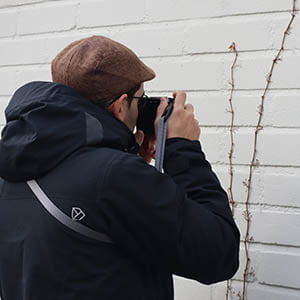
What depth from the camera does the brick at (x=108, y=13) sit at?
241cm

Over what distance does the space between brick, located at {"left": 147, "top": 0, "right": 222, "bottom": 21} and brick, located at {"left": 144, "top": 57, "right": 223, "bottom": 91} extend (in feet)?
0.59

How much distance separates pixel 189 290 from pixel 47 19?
4.71ft

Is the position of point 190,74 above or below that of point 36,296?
above

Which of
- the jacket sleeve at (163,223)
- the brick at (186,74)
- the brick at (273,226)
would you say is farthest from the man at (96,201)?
the brick at (186,74)

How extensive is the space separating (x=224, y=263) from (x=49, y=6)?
170 cm

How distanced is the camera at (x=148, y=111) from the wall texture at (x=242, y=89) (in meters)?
0.66

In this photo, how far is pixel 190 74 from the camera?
2.30 m

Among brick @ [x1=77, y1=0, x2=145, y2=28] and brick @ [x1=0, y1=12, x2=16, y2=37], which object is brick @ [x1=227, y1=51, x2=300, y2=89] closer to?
brick @ [x1=77, y1=0, x2=145, y2=28]

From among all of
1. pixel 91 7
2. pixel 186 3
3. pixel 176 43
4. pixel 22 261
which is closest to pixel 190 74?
pixel 176 43

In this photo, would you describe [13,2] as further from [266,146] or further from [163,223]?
[163,223]

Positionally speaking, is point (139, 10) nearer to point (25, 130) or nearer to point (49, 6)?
point (49, 6)

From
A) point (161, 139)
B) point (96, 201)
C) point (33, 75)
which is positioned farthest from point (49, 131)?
point (33, 75)

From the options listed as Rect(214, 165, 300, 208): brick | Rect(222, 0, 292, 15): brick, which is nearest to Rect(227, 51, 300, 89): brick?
Rect(222, 0, 292, 15): brick

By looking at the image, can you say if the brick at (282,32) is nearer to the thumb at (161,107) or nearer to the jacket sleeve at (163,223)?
the thumb at (161,107)
